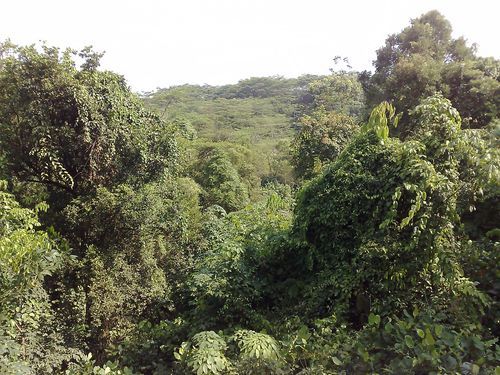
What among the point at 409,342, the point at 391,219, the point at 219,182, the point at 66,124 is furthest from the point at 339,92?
the point at 409,342

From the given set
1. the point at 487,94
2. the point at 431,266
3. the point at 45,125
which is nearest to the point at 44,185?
the point at 45,125

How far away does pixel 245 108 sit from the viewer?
4634 centimetres

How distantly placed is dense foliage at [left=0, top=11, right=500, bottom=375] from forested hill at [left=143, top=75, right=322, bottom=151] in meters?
15.0

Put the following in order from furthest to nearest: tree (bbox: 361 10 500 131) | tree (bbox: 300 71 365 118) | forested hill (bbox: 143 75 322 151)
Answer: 1. forested hill (bbox: 143 75 322 151)
2. tree (bbox: 300 71 365 118)
3. tree (bbox: 361 10 500 131)

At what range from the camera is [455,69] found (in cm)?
974

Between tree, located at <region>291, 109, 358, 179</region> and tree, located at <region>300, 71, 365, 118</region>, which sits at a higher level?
tree, located at <region>300, 71, 365, 118</region>

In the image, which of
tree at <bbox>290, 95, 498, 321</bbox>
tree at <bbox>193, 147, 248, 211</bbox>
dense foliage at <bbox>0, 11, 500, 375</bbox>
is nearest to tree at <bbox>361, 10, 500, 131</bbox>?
dense foliage at <bbox>0, 11, 500, 375</bbox>

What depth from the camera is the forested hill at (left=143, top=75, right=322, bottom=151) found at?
29578mm

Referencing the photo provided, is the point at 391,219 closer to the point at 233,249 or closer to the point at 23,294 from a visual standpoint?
the point at 233,249

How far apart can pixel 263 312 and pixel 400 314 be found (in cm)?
186

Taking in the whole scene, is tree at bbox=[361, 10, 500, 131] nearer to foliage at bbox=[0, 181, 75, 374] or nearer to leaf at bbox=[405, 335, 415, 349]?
leaf at bbox=[405, 335, 415, 349]

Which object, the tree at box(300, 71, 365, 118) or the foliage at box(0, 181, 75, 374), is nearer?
the foliage at box(0, 181, 75, 374)

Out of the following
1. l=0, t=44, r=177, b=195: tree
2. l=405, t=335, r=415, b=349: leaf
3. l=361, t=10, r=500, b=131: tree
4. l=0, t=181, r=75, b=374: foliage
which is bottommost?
l=0, t=181, r=75, b=374: foliage

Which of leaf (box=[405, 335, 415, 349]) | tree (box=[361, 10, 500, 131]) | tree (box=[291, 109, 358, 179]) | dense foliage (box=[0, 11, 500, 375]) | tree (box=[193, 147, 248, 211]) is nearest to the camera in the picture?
leaf (box=[405, 335, 415, 349])
